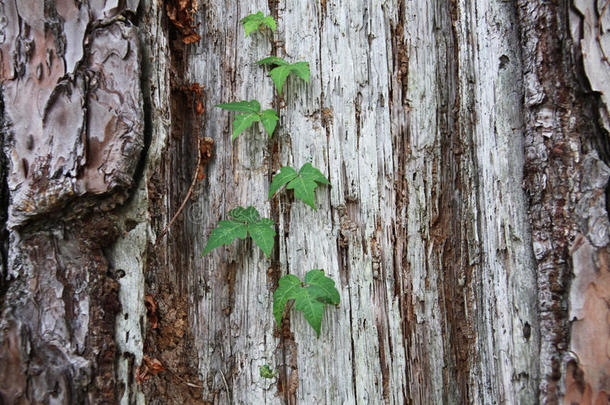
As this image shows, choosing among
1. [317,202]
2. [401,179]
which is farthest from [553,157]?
[317,202]

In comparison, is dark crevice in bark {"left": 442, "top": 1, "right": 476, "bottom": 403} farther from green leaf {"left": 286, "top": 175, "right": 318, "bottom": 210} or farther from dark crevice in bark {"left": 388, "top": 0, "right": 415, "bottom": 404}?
green leaf {"left": 286, "top": 175, "right": 318, "bottom": 210}

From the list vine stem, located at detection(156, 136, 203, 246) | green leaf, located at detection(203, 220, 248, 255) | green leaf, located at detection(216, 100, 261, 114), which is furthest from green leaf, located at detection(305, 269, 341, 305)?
green leaf, located at detection(216, 100, 261, 114)

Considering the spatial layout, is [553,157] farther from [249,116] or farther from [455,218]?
[249,116]

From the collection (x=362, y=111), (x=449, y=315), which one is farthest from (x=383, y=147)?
(x=449, y=315)

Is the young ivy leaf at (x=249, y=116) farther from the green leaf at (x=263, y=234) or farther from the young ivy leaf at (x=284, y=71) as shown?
the green leaf at (x=263, y=234)

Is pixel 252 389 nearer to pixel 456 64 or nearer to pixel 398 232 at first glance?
pixel 398 232
